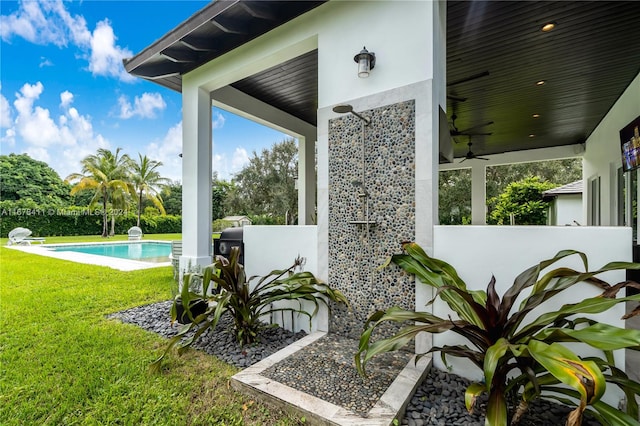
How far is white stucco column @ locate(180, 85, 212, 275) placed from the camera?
5.36m

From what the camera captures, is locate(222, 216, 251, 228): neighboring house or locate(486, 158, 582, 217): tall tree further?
locate(486, 158, 582, 217): tall tree

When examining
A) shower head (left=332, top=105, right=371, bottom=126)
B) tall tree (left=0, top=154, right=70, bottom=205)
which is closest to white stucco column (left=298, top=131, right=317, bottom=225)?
shower head (left=332, top=105, right=371, bottom=126)

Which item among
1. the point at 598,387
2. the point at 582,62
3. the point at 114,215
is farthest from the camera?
the point at 114,215

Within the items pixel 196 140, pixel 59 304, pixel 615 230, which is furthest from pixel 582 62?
pixel 59 304

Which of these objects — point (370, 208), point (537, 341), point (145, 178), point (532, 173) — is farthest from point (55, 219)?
point (532, 173)

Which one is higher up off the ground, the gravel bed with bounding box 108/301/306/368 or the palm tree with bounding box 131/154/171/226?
the palm tree with bounding box 131/154/171/226

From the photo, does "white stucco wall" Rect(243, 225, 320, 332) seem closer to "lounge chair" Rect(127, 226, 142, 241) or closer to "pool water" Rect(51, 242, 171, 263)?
"pool water" Rect(51, 242, 171, 263)

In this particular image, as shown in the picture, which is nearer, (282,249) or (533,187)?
(282,249)

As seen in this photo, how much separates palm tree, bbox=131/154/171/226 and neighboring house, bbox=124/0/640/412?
18.9m

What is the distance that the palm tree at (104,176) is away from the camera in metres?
19.1

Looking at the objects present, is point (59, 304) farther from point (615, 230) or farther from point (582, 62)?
point (582, 62)

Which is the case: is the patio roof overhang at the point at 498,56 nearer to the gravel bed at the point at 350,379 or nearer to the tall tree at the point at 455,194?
the gravel bed at the point at 350,379

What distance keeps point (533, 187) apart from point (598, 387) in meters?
14.0

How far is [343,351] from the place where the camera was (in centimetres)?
307
